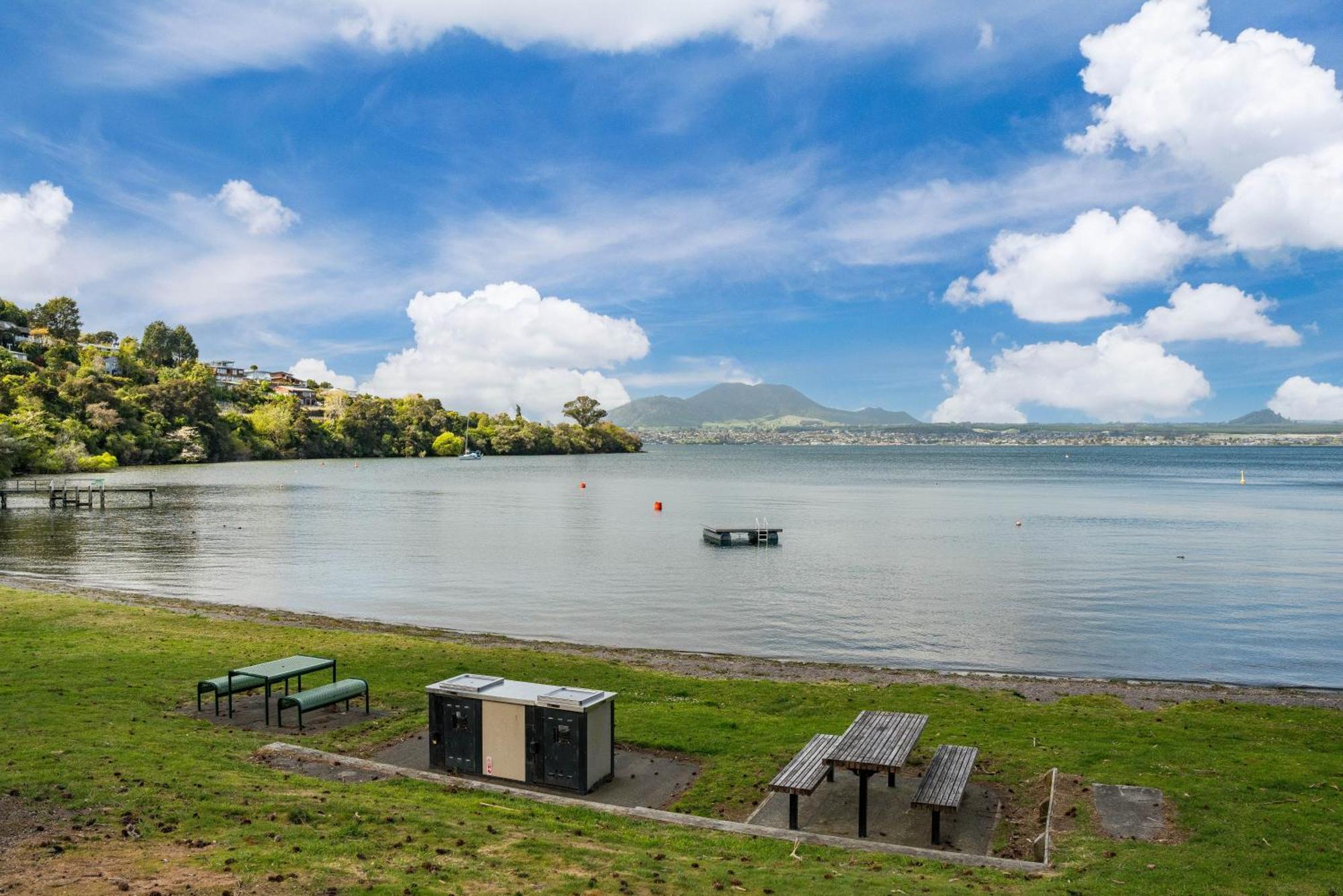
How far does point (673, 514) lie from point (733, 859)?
65.9m

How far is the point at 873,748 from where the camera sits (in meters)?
11.0

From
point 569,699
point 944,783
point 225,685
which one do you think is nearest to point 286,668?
point 225,685

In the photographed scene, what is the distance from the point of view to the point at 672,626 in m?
29.4

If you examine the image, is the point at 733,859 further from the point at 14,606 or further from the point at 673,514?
the point at 673,514

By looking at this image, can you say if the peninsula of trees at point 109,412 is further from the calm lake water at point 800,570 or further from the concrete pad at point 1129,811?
the concrete pad at point 1129,811

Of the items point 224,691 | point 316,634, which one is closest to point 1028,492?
point 316,634

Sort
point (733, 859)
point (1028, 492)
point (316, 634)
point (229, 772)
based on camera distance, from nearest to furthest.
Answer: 1. point (733, 859)
2. point (229, 772)
3. point (316, 634)
4. point (1028, 492)

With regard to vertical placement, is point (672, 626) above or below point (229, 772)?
below

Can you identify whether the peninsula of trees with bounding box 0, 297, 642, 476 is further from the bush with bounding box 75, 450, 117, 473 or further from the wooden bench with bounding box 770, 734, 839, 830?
the wooden bench with bounding box 770, 734, 839, 830

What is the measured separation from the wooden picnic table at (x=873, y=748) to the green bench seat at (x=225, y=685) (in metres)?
9.89

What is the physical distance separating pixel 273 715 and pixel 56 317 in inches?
8872

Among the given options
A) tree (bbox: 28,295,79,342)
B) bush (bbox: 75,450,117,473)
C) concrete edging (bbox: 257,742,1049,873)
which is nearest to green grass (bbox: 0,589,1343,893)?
concrete edging (bbox: 257,742,1049,873)

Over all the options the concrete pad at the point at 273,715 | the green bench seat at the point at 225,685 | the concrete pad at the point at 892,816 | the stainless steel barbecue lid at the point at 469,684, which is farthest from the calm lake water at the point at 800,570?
the stainless steel barbecue lid at the point at 469,684

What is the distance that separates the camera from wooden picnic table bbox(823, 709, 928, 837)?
1045cm
